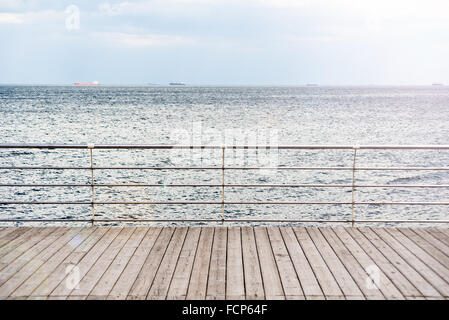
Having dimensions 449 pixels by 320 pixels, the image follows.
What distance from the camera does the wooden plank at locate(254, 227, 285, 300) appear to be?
2.66 metres

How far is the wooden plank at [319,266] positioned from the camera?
2.71 meters

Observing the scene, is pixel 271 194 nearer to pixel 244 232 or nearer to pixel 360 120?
pixel 244 232

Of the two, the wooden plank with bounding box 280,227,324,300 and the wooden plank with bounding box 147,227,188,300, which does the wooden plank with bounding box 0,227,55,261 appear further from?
the wooden plank with bounding box 280,227,324,300

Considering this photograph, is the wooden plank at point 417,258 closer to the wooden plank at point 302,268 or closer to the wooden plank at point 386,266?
the wooden plank at point 386,266

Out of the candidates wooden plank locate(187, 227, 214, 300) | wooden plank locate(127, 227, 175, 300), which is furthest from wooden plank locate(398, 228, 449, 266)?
wooden plank locate(127, 227, 175, 300)

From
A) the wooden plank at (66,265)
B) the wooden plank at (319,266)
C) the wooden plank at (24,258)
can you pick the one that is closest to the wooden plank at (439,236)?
the wooden plank at (319,266)

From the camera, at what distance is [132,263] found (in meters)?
3.19

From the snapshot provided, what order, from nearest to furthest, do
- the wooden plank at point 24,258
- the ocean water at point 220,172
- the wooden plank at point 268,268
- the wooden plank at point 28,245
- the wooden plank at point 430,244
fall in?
the wooden plank at point 268,268 < the wooden plank at point 24,258 < the wooden plank at point 28,245 < the wooden plank at point 430,244 < the ocean water at point 220,172

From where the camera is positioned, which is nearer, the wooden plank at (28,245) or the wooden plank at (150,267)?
the wooden plank at (150,267)

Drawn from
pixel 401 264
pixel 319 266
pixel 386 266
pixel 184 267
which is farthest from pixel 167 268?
pixel 401 264

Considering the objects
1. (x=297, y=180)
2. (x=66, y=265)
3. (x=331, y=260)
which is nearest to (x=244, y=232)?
(x=331, y=260)

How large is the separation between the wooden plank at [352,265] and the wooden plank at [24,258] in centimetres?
255

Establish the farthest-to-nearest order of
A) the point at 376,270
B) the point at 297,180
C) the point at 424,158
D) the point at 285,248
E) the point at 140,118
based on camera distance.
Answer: the point at 140,118 → the point at 424,158 → the point at 297,180 → the point at 285,248 → the point at 376,270
